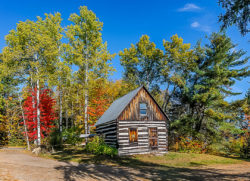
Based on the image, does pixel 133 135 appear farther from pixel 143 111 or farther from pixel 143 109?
pixel 143 109

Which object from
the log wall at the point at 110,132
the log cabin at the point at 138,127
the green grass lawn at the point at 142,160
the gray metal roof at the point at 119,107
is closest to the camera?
the green grass lawn at the point at 142,160

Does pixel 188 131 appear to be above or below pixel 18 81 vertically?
below

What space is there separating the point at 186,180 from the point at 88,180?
5.24 meters

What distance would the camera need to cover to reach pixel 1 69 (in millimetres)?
19109

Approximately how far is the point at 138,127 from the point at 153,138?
91.3 inches

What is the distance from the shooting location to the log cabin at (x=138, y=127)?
16734mm

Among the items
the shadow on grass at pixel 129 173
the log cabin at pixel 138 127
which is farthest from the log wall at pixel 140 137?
the shadow on grass at pixel 129 173

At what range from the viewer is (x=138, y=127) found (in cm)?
1762

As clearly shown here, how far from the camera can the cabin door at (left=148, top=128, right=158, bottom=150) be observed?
18050 millimetres

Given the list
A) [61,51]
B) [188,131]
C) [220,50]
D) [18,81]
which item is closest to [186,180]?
[188,131]

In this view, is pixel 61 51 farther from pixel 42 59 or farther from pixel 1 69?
pixel 1 69

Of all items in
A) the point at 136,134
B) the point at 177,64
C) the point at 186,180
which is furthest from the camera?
the point at 177,64

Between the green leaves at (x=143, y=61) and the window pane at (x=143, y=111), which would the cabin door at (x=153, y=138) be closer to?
the window pane at (x=143, y=111)

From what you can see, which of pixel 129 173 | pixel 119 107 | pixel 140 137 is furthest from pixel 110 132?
pixel 129 173
